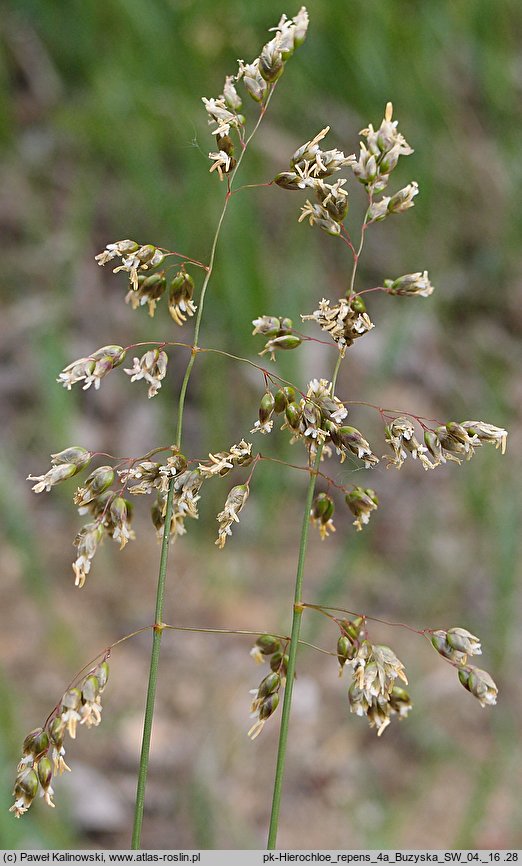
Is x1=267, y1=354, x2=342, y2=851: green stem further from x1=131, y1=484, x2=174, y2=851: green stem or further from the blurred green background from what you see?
the blurred green background

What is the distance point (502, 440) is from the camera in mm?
507

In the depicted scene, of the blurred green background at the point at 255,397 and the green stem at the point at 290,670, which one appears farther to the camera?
the blurred green background at the point at 255,397

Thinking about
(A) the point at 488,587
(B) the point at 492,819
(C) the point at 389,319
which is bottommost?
(B) the point at 492,819

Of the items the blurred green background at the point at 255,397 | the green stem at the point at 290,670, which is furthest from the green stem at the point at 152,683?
the blurred green background at the point at 255,397

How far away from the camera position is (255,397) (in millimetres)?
2338

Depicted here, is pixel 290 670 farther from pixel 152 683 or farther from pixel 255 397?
pixel 255 397

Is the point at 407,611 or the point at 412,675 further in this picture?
the point at 407,611

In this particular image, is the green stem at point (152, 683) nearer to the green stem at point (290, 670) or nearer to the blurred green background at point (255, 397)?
the green stem at point (290, 670)

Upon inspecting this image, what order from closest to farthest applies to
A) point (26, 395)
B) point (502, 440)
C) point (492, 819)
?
point (502, 440)
point (492, 819)
point (26, 395)

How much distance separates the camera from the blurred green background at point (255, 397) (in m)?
1.74
